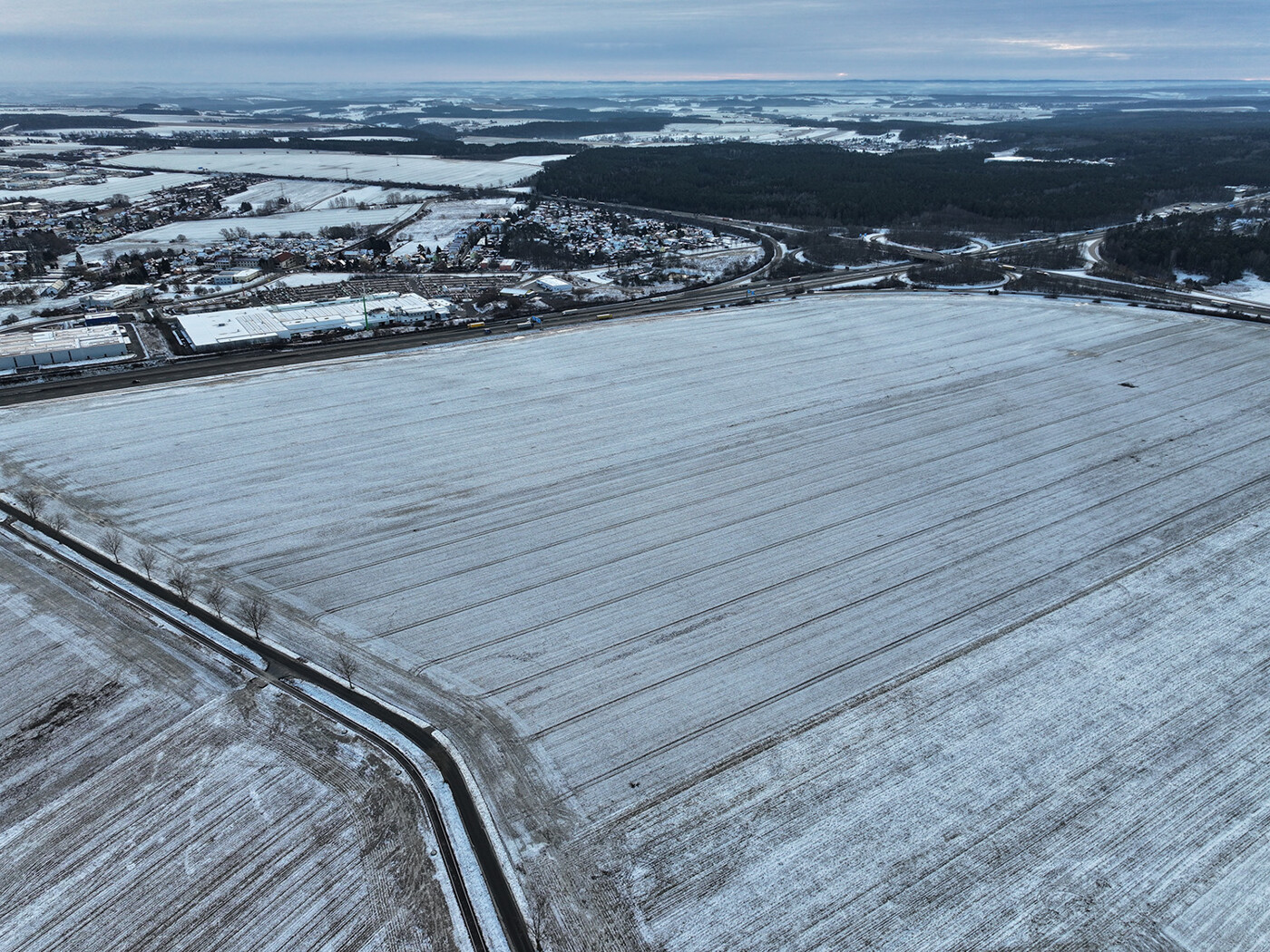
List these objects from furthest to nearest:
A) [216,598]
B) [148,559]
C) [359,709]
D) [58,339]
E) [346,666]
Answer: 1. [58,339]
2. [148,559]
3. [216,598]
4. [346,666]
5. [359,709]

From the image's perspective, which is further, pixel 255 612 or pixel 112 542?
pixel 112 542

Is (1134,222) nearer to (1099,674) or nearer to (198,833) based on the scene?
(1099,674)

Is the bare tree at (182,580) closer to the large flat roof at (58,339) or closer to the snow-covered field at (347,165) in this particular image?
the large flat roof at (58,339)

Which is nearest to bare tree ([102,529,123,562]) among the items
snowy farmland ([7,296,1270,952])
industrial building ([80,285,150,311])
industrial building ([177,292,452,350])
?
snowy farmland ([7,296,1270,952])

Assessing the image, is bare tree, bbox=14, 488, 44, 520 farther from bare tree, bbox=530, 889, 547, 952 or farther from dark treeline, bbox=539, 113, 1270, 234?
dark treeline, bbox=539, 113, 1270, 234

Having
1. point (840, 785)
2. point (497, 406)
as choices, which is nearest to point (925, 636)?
point (840, 785)

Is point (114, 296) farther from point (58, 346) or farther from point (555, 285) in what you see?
point (555, 285)

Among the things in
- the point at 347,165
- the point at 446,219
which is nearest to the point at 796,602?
the point at 446,219
